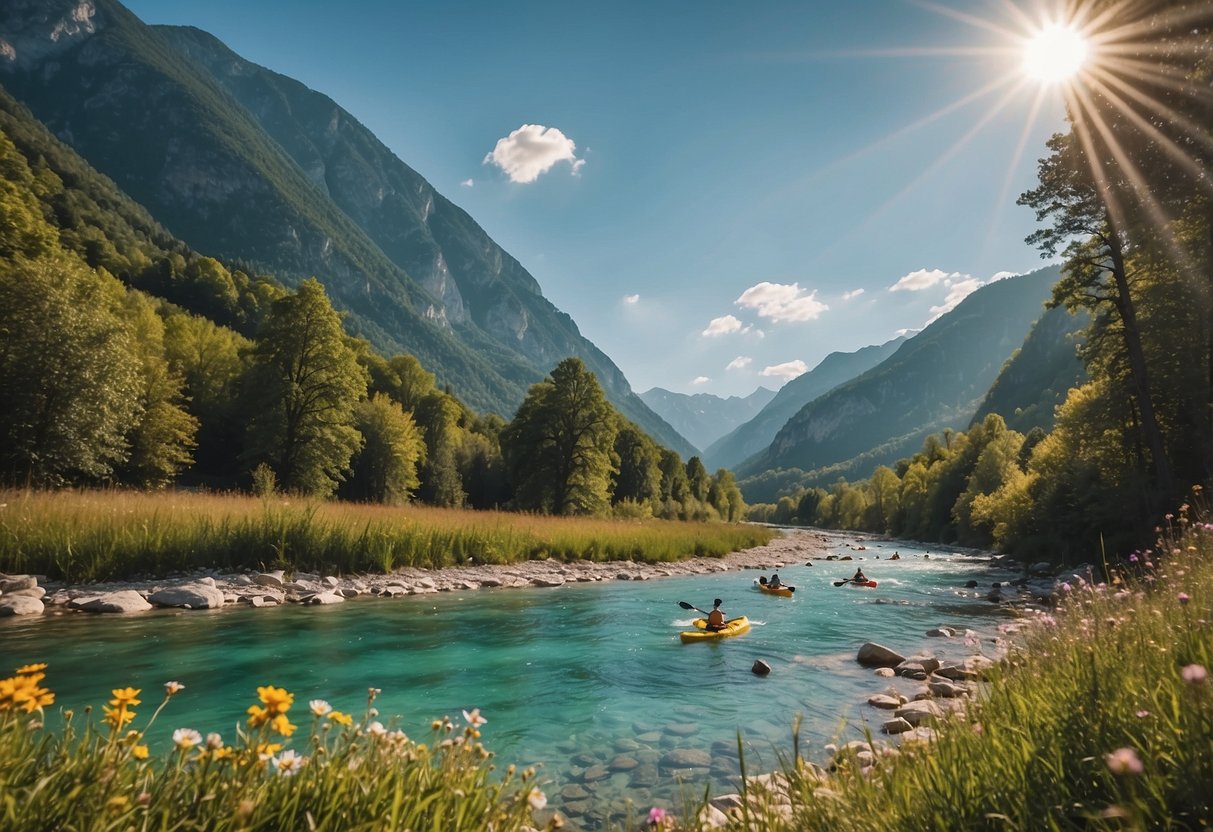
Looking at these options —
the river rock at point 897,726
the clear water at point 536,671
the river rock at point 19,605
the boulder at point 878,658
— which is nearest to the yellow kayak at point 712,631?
the clear water at point 536,671

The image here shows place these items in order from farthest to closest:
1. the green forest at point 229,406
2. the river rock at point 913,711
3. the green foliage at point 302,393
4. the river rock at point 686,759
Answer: the green foliage at point 302,393 → the green forest at point 229,406 → the river rock at point 913,711 → the river rock at point 686,759

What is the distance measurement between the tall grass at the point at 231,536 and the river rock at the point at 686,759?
13944 mm

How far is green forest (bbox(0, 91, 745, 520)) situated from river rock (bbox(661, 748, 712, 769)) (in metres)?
21.8

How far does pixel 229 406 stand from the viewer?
5656 cm

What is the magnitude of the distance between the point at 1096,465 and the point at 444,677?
103 ft

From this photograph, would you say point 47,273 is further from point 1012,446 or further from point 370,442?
point 1012,446

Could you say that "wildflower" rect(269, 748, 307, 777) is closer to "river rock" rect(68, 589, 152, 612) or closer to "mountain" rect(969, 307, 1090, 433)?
"river rock" rect(68, 589, 152, 612)

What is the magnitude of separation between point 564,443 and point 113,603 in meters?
34.5

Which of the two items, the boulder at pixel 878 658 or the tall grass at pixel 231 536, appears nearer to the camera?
the boulder at pixel 878 658

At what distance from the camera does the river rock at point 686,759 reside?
674cm

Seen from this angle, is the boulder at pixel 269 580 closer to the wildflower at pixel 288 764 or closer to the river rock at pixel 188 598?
the river rock at pixel 188 598

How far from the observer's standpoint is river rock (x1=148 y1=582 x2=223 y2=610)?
1325 centimetres

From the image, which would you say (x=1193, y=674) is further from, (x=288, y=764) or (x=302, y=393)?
(x=302, y=393)

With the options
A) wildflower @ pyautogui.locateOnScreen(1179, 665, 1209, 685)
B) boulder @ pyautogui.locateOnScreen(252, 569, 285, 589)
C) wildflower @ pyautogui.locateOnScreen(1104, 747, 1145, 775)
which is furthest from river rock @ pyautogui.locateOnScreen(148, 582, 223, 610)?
wildflower @ pyautogui.locateOnScreen(1179, 665, 1209, 685)
